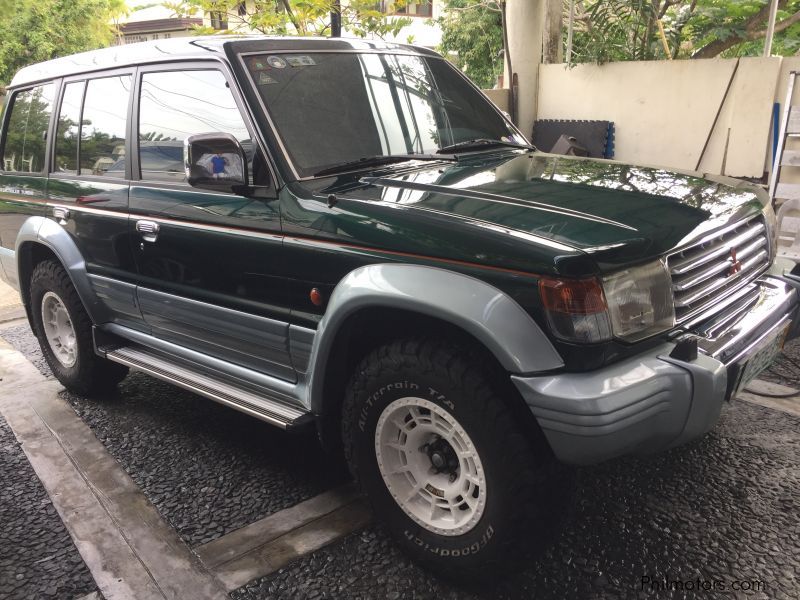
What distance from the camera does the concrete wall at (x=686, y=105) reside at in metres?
6.41

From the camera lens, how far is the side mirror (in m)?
2.58

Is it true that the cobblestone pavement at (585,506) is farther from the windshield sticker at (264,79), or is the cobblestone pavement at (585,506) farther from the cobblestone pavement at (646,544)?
the windshield sticker at (264,79)

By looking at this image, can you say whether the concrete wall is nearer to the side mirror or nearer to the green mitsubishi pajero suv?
the green mitsubishi pajero suv

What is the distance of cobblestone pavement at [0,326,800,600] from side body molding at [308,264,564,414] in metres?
0.87

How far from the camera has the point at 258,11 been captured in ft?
24.2

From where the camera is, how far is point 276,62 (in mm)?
2916

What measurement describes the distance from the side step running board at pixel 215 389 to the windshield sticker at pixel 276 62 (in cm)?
143

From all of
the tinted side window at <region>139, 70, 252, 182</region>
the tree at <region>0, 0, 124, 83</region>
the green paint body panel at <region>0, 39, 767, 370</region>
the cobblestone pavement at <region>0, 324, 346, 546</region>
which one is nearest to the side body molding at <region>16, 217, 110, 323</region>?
the green paint body panel at <region>0, 39, 767, 370</region>

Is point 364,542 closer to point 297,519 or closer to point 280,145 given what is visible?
point 297,519

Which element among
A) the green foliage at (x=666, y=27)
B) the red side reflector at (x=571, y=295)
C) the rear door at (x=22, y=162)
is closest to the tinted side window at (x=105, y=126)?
the rear door at (x=22, y=162)

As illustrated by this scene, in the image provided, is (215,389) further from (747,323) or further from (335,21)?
(335,21)

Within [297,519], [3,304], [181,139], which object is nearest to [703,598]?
[297,519]

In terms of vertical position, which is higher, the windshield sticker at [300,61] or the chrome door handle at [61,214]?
the windshield sticker at [300,61]

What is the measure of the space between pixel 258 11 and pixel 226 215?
544 cm
